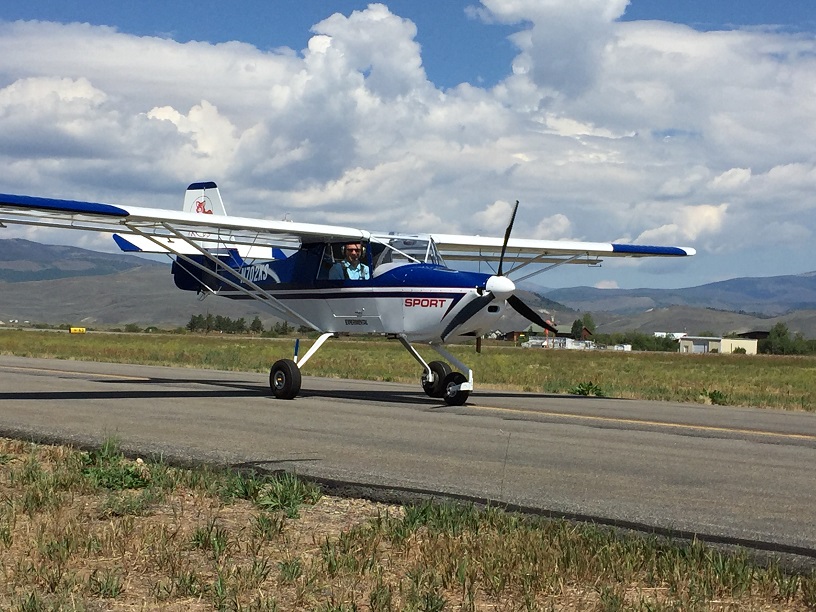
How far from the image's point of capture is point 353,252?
63.9 feet

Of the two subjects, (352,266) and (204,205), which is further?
(204,205)

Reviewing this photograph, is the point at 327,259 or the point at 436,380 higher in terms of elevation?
the point at 327,259

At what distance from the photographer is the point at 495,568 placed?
240 inches

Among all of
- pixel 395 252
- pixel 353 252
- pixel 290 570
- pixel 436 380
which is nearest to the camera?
pixel 290 570

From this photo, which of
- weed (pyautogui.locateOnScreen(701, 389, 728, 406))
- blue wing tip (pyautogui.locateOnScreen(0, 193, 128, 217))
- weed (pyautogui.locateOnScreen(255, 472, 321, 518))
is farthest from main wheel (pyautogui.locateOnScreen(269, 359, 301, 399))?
weed (pyautogui.locateOnScreen(255, 472, 321, 518))

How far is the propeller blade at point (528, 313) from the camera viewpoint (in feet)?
60.3

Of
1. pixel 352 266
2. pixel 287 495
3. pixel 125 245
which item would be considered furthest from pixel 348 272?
pixel 287 495

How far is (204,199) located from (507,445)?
14.8 m

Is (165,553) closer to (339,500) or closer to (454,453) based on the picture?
(339,500)

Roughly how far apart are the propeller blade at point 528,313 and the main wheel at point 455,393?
149 cm

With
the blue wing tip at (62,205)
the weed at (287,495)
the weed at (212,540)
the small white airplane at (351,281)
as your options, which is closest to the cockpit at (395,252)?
the small white airplane at (351,281)

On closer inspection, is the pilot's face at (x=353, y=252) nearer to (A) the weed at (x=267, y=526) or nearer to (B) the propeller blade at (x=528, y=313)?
(B) the propeller blade at (x=528, y=313)

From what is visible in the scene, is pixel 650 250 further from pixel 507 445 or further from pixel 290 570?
pixel 290 570

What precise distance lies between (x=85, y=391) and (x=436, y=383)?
6296mm
